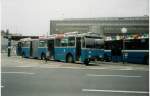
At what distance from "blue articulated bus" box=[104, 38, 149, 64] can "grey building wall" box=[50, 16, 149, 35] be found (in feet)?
251

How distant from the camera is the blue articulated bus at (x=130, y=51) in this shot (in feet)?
94.5

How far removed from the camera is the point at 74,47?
2731 centimetres

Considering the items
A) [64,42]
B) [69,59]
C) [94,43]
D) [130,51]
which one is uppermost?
[64,42]

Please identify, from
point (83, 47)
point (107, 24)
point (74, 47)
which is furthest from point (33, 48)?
Answer: point (107, 24)

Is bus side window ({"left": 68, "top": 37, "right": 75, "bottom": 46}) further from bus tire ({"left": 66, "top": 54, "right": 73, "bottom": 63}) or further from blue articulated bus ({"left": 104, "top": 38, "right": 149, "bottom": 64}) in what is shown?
blue articulated bus ({"left": 104, "top": 38, "right": 149, "bottom": 64})

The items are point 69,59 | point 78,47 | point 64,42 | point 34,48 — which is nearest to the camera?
point 78,47

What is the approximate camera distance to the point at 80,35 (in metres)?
26.6

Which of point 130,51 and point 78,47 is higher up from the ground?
point 78,47

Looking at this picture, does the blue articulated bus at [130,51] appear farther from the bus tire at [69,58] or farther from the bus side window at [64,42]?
the bus side window at [64,42]

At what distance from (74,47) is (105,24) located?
93625mm

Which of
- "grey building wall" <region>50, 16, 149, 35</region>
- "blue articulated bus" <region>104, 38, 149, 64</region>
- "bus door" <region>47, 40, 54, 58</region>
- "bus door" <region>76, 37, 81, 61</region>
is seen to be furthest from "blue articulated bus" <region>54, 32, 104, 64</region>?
"grey building wall" <region>50, 16, 149, 35</region>

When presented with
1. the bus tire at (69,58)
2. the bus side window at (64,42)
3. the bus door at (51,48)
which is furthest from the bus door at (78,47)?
the bus door at (51,48)

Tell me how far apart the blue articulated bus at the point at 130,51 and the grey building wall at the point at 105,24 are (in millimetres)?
76414

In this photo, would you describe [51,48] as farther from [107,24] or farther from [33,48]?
[107,24]
